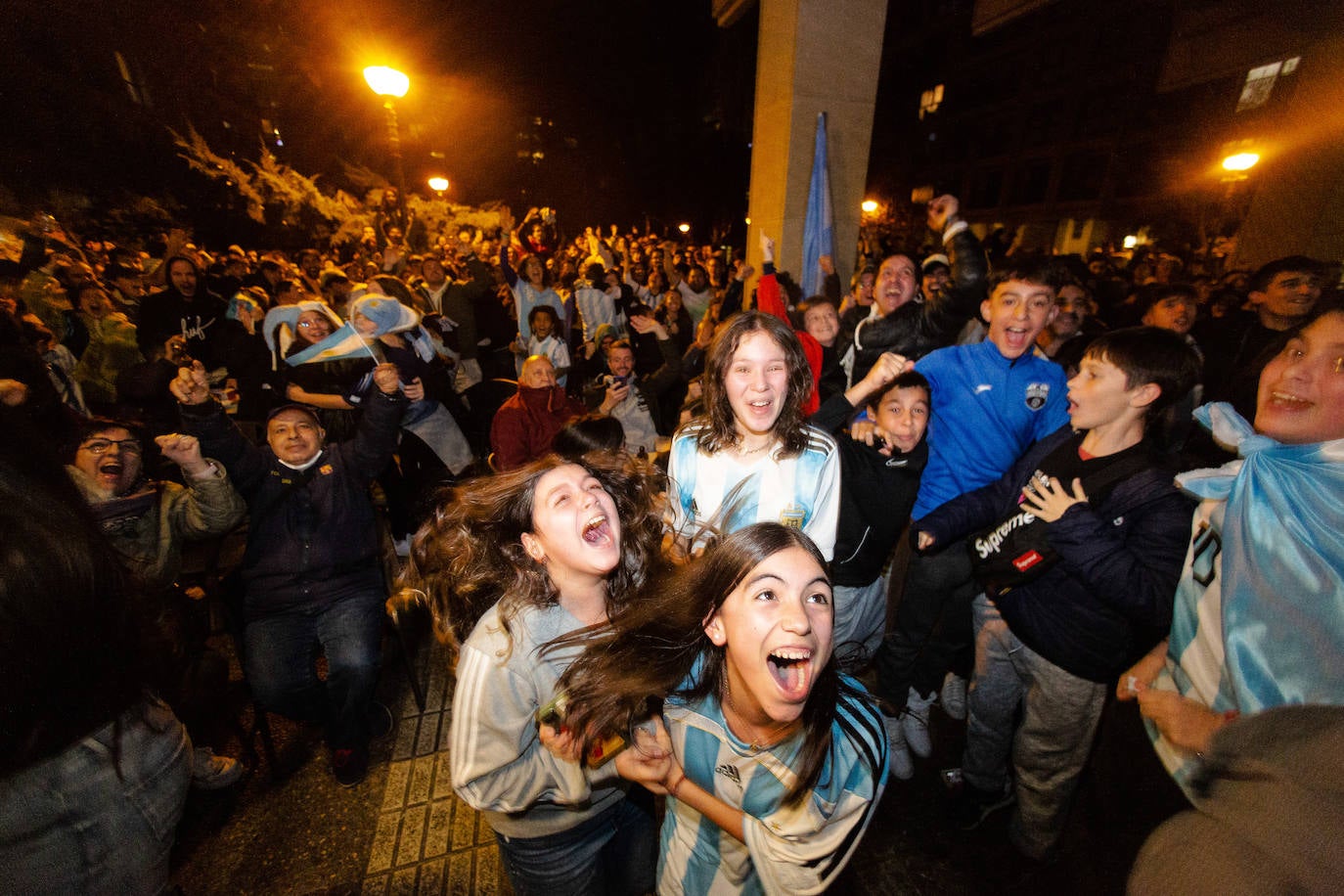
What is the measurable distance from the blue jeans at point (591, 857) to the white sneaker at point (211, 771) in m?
1.88

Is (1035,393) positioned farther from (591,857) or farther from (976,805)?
(591,857)

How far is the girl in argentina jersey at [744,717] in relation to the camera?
1381 millimetres

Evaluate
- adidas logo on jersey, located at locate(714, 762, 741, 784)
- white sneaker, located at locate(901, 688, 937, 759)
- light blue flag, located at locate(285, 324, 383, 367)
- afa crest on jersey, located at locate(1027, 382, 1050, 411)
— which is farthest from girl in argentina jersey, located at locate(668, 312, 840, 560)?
light blue flag, located at locate(285, 324, 383, 367)

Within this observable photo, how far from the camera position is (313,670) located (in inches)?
118

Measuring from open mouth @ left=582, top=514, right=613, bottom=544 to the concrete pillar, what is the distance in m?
4.88

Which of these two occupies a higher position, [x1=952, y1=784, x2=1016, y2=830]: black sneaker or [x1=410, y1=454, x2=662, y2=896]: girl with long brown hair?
[x1=410, y1=454, x2=662, y2=896]: girl with long brown hair

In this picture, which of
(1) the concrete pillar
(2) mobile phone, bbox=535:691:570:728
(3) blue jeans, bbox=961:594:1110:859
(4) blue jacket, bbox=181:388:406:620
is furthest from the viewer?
(1) the concrete pillar

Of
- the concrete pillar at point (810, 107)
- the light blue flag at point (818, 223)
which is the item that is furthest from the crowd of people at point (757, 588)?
the concrete pillar at point (810, 107)

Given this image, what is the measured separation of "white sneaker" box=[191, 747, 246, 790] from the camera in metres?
2.69

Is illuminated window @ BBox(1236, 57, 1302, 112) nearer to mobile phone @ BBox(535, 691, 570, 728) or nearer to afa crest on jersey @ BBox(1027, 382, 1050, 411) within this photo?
A: afa crest on jersey @ BBox(1027, 382, 1050, 411)

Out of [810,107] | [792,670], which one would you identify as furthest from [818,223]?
[792,670]

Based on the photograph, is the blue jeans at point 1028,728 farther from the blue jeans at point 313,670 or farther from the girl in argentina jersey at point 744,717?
the blue jeans at point 313,670

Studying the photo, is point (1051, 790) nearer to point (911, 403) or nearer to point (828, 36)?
point (911, 403)

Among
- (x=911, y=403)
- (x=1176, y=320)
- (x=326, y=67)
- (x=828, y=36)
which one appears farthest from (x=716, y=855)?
(x=326, y=67)
